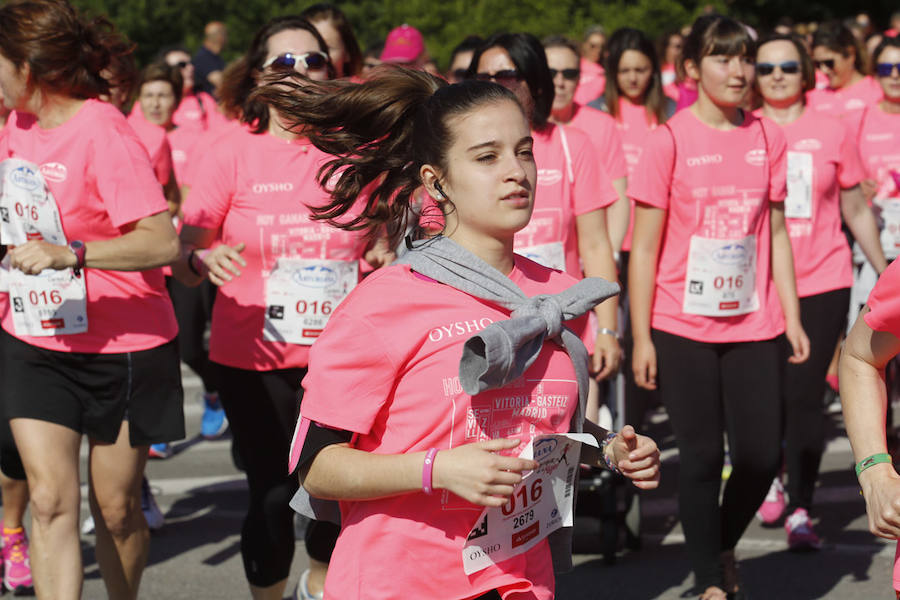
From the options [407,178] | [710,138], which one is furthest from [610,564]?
[407,178]

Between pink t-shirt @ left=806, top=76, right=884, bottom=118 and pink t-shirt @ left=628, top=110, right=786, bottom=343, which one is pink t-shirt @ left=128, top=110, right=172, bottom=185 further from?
pink t-shirt @ left=806, top=76, right=884, bottom=118

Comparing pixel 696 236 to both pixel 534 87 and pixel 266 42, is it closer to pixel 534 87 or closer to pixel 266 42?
pixel 534 87

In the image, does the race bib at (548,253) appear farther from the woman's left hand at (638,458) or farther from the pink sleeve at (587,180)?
the woman's left hand at (638,458)

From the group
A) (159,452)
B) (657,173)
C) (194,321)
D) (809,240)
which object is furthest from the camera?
(194,321)

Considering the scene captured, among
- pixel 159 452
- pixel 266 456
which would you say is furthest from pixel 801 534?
pixel 159 452

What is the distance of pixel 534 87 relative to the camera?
5.16 metres

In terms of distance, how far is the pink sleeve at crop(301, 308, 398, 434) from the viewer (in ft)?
8.95

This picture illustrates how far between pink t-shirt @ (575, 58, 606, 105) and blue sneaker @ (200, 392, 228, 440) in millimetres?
3297

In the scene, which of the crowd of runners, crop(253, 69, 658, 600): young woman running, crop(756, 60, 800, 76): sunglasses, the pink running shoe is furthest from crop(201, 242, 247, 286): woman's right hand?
crop(756, 60, 800, 76): sunglasses

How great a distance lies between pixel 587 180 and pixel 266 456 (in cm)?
160

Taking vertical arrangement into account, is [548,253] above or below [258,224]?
below

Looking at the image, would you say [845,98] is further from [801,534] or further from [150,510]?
[150,510]

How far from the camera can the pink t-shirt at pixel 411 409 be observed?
274 cm

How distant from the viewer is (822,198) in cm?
643
